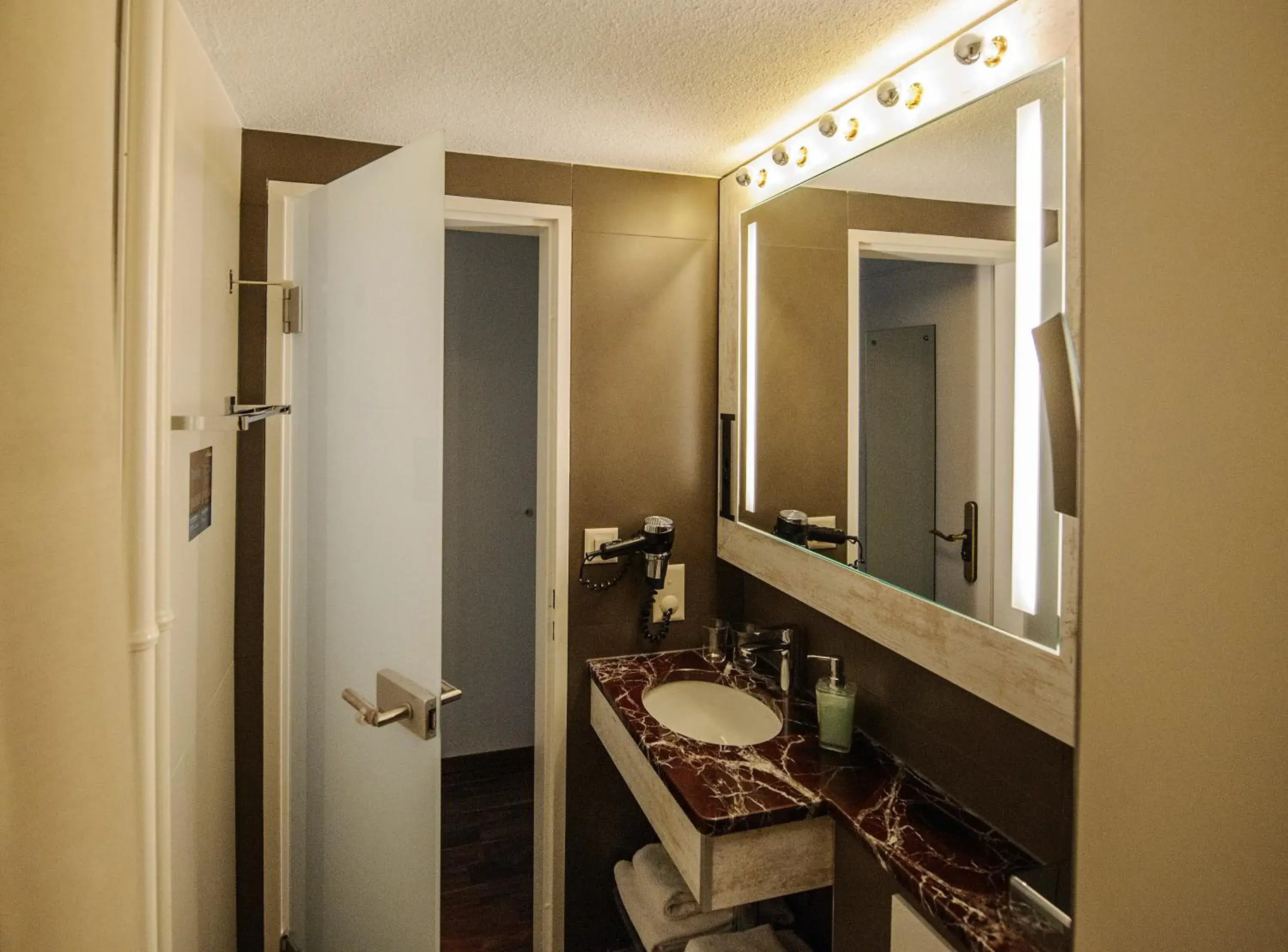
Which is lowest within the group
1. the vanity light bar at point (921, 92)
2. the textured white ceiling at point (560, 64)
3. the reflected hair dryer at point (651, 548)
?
the reflected hair dryer at point (651, 548)

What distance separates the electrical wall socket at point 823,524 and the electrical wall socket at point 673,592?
19.9 inches

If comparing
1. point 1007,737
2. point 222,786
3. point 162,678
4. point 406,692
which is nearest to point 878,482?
point 1007,737

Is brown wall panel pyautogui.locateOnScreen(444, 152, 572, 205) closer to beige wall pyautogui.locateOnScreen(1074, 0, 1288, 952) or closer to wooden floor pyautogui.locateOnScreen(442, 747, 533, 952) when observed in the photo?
beige wall pyautogui.locateOnScreen(1074, 0, 1288, 952)

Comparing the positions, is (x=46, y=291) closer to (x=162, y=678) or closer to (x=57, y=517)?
(x=57, y=517)

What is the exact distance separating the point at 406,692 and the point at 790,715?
89cm

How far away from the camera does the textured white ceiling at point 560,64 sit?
122 cm

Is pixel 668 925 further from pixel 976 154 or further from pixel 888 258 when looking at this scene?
pixel 976 154

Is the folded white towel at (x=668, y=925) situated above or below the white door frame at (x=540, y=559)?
below

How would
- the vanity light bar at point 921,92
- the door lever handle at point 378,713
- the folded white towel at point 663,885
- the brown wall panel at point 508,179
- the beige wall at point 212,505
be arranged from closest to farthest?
the vanity light bar at point 921,92
the beige wall at point 212,505
the door lever handle at point 378,713
the folded white towel at point 663,885
the brown wall panel at point 508,179

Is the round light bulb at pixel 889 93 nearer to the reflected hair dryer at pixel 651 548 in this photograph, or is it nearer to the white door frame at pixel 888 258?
the white door frame at pixel 888 258

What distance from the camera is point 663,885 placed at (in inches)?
68.3

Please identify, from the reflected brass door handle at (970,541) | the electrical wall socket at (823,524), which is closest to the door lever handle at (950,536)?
the reflected brass door handle at (970,541)

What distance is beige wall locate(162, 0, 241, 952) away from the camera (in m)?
1.21

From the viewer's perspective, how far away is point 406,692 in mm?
1379
